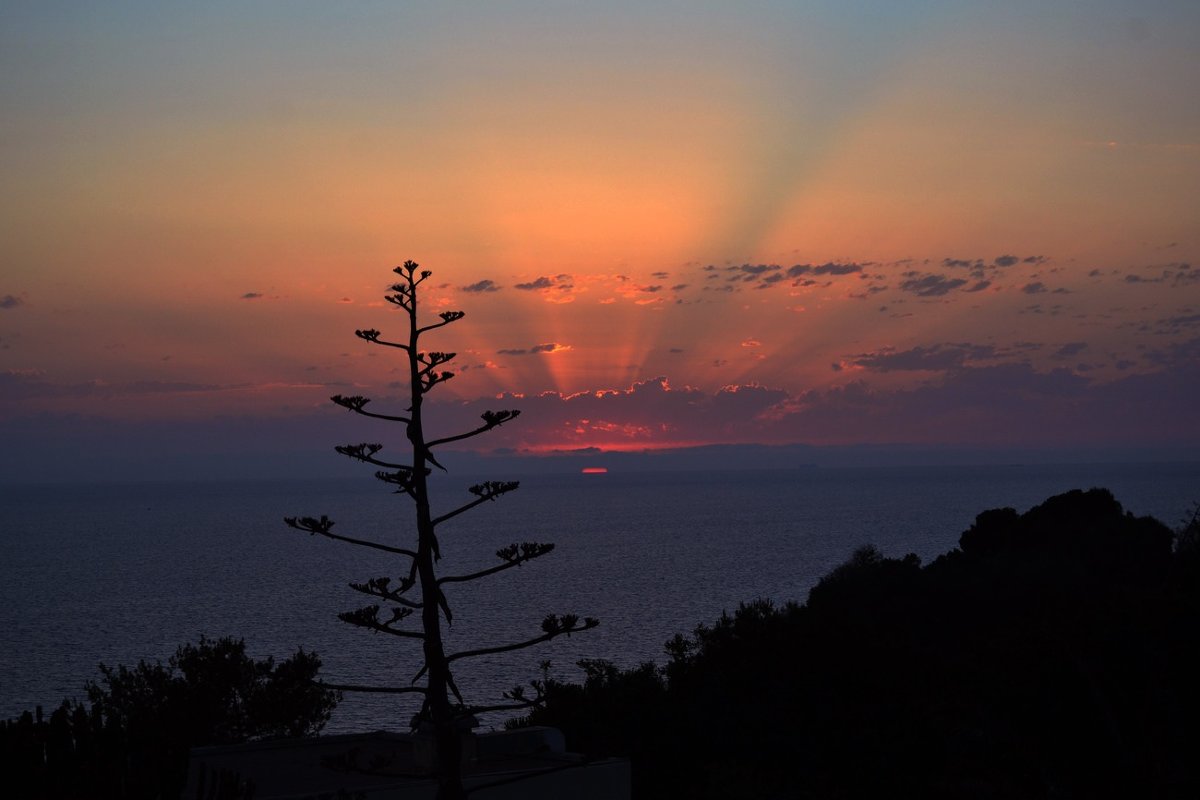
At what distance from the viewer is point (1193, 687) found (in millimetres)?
37031

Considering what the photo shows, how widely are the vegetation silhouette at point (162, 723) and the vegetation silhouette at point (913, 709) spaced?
8.39m

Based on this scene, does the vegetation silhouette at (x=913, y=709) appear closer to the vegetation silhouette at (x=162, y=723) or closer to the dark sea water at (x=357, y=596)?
the vegetation silhouette at (x=162, y=723)

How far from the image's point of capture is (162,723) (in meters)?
35.9

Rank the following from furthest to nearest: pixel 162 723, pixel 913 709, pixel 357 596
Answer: pixel 357 596
pixel 162 723
pixel 913 709

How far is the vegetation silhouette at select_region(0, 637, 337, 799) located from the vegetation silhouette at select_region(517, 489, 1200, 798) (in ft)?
27.5

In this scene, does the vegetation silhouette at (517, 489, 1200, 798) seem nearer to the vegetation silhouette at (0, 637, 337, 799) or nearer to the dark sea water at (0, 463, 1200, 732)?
the vegetation silhouette at (0, 637, 337, 799)

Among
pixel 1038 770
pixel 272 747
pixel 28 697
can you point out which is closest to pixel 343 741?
pixel 272 747

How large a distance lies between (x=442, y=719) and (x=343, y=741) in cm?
1307

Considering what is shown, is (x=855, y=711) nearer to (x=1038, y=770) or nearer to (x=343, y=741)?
(x=1038, y=770)

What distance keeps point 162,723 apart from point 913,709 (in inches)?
910

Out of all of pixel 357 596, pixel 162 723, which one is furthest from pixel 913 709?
pixel 357 596

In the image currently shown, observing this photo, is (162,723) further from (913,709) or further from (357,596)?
(357,596)

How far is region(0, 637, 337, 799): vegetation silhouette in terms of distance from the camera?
2453 cm

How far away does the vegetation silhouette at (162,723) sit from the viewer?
2453 cm
